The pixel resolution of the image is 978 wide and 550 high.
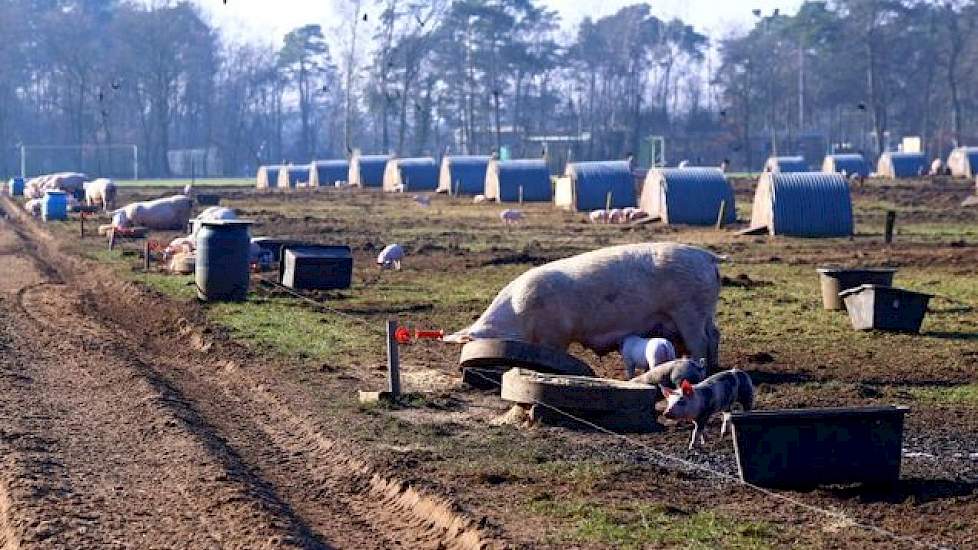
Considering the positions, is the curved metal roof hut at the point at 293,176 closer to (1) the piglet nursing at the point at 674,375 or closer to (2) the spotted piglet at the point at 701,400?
(1) the piglet nursing at the point at 674,375

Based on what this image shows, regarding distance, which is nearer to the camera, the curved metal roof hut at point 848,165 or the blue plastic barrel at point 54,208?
the blue plastic barrel at point 54,208

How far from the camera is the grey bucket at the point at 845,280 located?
2147 cm

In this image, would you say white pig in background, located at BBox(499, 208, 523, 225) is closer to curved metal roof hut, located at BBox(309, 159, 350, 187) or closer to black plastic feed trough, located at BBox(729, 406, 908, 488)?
A: black plastic feed trough, located at BBox(729, 406, 908, 488)

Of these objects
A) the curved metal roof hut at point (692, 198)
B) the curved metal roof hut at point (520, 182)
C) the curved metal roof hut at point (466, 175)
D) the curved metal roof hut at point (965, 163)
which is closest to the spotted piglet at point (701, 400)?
the curved metal roof hut at point (692, 198)

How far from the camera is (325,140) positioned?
149875mm

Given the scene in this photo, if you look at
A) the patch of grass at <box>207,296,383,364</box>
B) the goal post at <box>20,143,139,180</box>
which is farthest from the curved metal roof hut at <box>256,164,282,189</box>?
the patch of grass at <box>207,296,383,364</box>

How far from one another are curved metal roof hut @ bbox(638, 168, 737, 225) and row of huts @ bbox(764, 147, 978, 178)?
99.5 feet

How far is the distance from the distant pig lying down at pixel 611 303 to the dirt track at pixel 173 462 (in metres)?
2.39

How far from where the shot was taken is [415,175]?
7538 cm

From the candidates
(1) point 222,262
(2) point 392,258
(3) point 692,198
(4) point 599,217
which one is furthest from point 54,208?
(1) point 222,262

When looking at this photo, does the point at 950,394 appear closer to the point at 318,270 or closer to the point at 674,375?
the point at 674,375

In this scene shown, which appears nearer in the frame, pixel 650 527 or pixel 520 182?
pixel 650 527

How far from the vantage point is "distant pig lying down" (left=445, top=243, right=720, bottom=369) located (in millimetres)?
15578

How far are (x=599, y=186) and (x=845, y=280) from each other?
1231 inches
